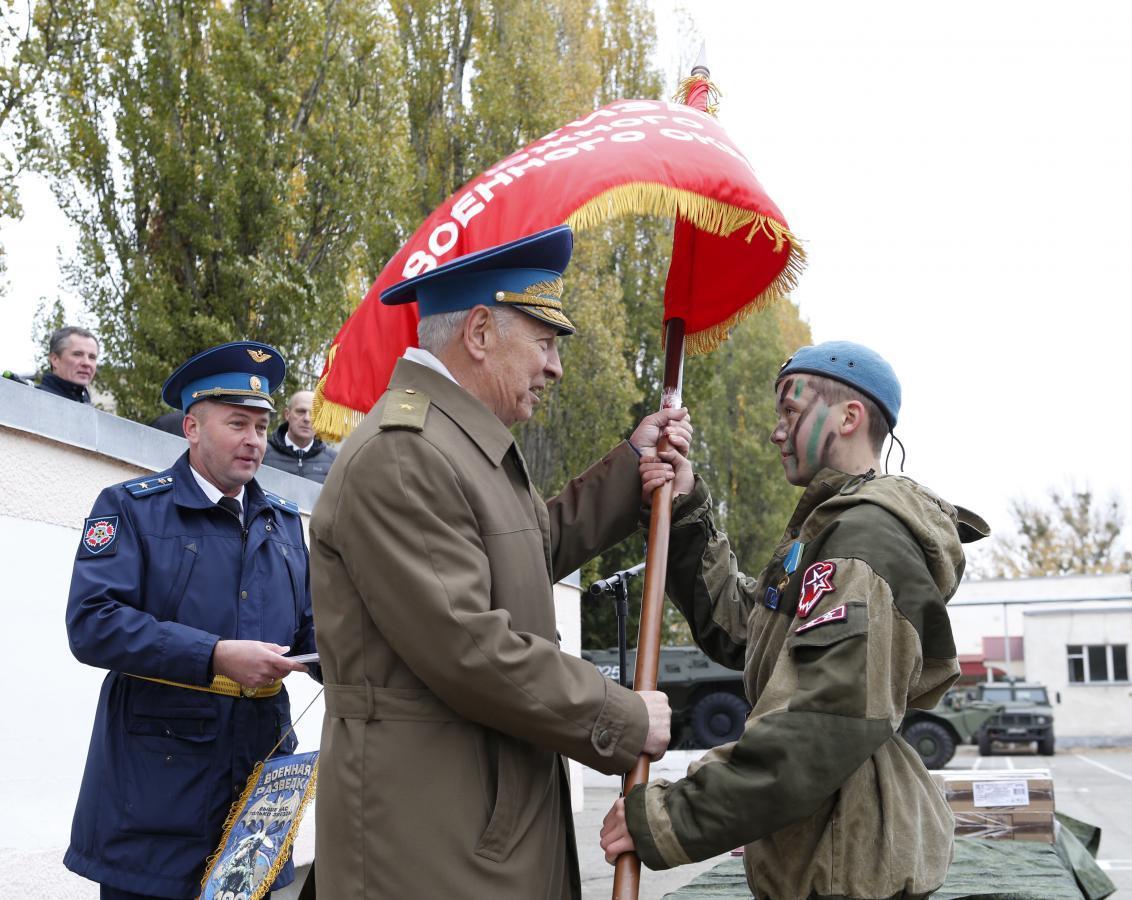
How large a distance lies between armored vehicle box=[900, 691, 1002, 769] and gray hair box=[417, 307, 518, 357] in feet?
56.1

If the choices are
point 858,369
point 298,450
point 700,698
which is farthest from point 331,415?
point 700,698

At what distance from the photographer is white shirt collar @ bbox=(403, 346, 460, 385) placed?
238 centimetres

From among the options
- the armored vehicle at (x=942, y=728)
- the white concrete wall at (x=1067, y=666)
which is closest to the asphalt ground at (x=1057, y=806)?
the armored vehicle at (x=942, y=728)

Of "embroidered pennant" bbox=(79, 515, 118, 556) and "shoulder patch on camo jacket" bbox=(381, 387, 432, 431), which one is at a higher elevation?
"shoulder patch on camo jacket" bbox=(381, 387, 432, 431)

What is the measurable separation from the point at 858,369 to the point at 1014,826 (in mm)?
3575

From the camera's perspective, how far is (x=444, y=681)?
79.7 inches

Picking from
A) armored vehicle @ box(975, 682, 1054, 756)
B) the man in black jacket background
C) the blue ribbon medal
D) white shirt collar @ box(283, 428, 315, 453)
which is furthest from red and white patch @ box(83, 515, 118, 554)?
armored vehicle @ box(975, 682, 1054, 756)

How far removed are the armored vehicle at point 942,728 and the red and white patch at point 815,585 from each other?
16.9m

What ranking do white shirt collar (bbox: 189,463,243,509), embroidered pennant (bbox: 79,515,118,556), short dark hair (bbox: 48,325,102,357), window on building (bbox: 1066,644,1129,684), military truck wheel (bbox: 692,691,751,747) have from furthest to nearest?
window on building (bbox: 1066,644,1129,684) → military truck wheel (bbox: 692,691,751,747) → short dark hair (bbox: 48,325,102,357) → white shirt collar (bbox: 189,463,243,509) → embroidered pennant (bbox: 79,515,118,556)

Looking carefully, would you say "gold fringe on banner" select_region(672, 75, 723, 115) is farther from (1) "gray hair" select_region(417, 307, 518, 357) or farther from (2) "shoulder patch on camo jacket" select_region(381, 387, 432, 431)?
(2) "shoulder patch on camo jacket" select_region(381, 387, 432, 431)

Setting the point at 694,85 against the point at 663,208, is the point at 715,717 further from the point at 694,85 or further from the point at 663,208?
the point at 663,208

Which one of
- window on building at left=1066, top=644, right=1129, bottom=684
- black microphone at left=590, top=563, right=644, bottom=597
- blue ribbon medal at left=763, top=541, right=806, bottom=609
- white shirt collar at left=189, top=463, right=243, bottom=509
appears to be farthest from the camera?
window on building at left=1066, top=644, right=1129, bottom=684

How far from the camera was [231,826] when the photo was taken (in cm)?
290

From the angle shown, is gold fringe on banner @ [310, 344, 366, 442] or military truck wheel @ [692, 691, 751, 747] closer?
gold fringe on banner @ [310, 344, 366, 442]
